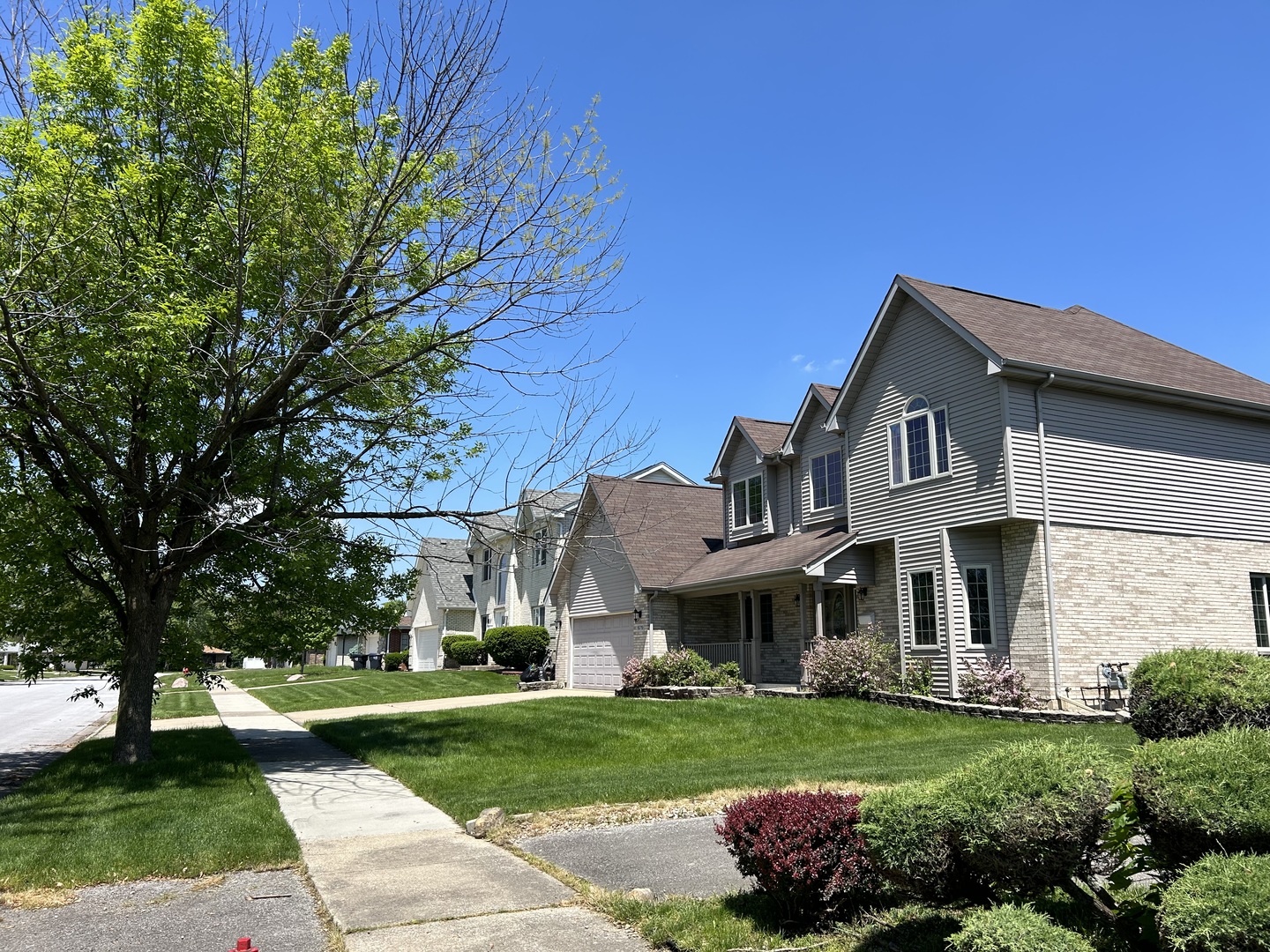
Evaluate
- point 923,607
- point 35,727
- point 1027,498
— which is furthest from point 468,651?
point 1027,498

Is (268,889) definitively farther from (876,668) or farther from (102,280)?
(876,668)

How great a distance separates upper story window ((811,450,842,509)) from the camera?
24.6 metres

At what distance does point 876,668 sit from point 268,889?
50.4 ft

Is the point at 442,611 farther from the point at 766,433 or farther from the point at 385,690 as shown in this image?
the point at 766,433

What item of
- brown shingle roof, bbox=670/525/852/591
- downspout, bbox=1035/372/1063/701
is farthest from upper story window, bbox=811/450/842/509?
downspout, bbox=1035/372/1063/701

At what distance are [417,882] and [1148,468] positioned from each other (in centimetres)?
1813

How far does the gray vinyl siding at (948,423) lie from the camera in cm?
1914

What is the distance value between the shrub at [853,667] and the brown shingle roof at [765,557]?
2.16 m

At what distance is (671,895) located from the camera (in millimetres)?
6582

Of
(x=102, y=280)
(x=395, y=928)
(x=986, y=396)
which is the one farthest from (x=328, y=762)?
(x=986, y=396)

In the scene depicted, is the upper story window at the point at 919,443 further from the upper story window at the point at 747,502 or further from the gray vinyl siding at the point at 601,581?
the gray vinyl siding at the point at 601,581

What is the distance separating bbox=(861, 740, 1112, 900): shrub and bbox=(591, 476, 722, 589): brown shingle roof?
22.3 meters

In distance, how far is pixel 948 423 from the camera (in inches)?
796

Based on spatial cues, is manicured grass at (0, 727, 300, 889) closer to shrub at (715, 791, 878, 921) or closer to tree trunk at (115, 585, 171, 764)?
tree trunk at (115, 585, 171, 764)
